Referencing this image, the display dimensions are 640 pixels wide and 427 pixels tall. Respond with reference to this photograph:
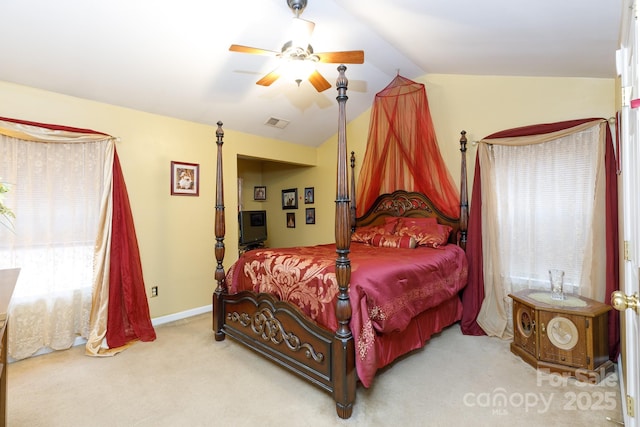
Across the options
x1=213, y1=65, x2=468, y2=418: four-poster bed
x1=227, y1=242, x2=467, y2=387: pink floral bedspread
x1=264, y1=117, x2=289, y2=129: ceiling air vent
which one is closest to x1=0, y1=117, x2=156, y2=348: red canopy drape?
x1=213, y1=65, x2=468, y2=418: four-poster bed

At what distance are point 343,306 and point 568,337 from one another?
1.82 metres

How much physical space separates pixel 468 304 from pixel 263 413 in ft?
7.73

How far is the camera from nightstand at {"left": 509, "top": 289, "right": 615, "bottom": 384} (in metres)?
2.28

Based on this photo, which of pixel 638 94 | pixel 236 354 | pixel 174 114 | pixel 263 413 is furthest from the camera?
pixel 174 114

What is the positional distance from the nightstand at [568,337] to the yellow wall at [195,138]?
1.72 m

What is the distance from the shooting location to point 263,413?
1.98 meters

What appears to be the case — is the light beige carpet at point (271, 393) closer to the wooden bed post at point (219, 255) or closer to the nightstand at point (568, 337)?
the nightstand at point (568, 337)

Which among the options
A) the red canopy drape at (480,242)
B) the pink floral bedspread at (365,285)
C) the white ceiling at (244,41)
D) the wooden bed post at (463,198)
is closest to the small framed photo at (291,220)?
the white ceiling at (244,41)

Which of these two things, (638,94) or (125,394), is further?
(125,394)

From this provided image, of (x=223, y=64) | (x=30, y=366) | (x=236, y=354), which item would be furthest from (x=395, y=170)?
(x=30, y=366)

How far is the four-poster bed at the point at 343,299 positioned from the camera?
1.99 metres

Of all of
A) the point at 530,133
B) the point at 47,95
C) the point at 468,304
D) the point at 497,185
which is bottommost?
the point at 468,304

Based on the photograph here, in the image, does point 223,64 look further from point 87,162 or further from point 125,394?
point 125,394

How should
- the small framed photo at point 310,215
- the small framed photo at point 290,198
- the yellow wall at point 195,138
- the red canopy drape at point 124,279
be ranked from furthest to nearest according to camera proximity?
the small framed photo at point 290,198 → the small framed photo at point 310,215 → the red canopy drape at point 124,279 → the yellow wall at point 195,138
